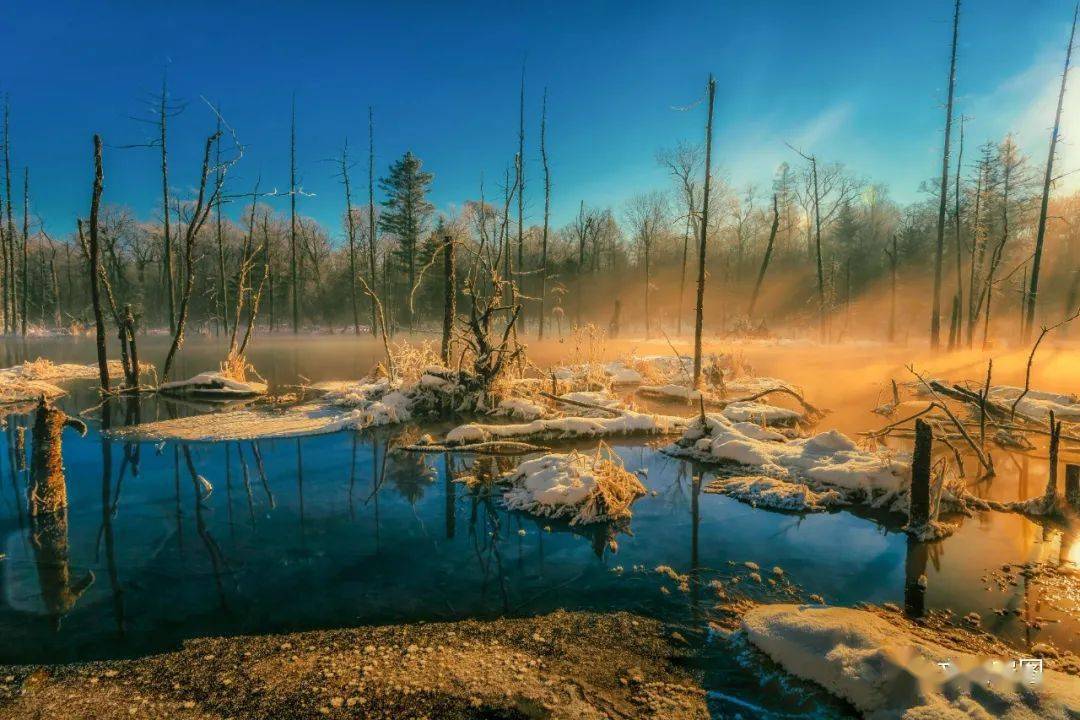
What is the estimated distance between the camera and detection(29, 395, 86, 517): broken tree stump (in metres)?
6.09

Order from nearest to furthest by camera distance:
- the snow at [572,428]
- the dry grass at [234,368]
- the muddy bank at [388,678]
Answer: the muddy bank at [388,678]
the snow at [572,428]
the dry grass at [234,368]

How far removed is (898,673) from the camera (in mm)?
3229

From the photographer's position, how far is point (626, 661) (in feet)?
12.4

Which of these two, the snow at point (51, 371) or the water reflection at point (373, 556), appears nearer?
the water reflection at point (373, 556)

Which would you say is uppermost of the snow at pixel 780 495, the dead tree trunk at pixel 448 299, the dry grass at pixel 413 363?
the dead tree trunk at pixel 448 299

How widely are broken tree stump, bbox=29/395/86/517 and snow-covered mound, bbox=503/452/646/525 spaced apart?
522cm

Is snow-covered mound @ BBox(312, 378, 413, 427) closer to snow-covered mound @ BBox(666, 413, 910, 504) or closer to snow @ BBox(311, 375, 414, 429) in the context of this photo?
snow @ BBox(311, 375, 414, 429)

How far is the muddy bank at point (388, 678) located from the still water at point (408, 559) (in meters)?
0.24

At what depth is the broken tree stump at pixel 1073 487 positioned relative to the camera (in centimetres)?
651

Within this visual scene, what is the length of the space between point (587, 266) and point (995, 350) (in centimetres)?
3224

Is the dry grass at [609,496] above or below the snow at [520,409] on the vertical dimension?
below

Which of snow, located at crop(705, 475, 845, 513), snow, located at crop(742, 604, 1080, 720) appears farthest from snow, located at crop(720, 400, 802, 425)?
snow, located at crop(742, 604, 1080, 720)

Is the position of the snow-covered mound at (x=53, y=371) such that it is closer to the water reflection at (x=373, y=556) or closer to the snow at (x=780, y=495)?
the water reflection at (x=373, y=556)

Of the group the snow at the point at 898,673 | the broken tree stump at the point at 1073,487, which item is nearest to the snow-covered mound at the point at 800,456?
the broken tree stump at the point at 1073,487
